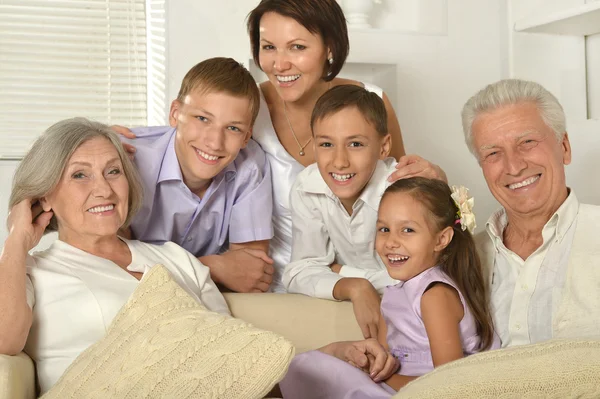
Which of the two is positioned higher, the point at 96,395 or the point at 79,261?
the point at 79,261

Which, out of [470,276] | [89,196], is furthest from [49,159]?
[470,276]

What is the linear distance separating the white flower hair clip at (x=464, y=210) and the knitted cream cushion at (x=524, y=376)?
0.63 m

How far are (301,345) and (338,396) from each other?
456 mm

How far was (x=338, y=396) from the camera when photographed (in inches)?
74.4

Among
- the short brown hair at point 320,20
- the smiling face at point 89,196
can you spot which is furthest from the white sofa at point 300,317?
the short brown hair at point 320,20

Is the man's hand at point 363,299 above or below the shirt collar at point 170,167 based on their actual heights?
below

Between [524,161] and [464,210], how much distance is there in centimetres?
20

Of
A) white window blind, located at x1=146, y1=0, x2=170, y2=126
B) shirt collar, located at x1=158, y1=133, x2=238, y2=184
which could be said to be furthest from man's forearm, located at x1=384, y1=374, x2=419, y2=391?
white window blind, located at x1=146, y1=0, x2=170, y2=126

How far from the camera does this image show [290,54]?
2.66 m

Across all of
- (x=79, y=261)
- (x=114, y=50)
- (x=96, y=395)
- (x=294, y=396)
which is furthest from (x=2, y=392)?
(x=114, y=50)

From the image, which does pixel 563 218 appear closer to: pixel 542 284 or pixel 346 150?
pixel 542 284

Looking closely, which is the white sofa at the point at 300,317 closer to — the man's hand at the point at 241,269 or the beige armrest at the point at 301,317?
the beige armrest at the point at 301,317

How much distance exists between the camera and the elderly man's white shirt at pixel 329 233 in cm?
249

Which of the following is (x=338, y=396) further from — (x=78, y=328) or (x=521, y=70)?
(x=521, y=70)
